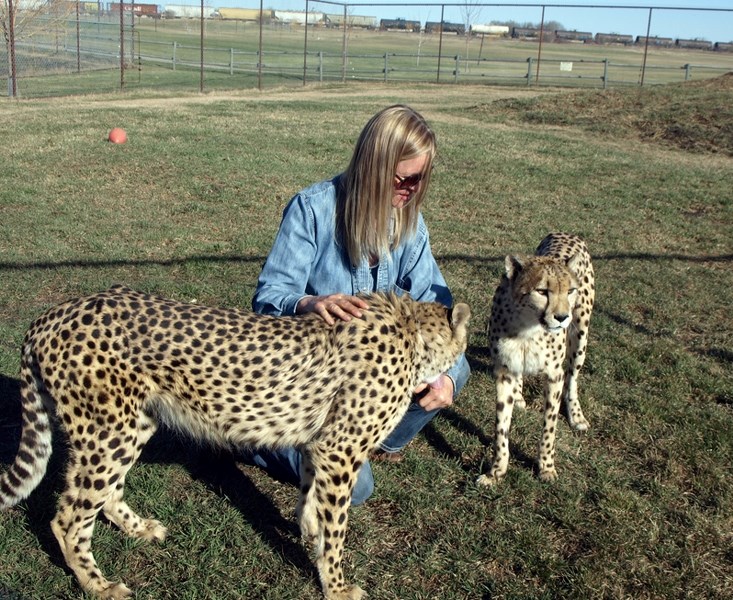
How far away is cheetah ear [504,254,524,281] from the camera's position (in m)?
3.99

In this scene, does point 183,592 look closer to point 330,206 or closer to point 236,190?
point 330,206

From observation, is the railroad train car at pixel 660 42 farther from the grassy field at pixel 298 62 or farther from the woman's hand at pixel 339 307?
the woman's hand at pixel 339 307

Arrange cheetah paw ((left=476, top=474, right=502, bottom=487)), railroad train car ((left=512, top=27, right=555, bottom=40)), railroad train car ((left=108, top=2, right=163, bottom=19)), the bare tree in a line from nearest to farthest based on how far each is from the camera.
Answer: cheetah paw ((left=476, top=474, right=502, bottom=487))
the bare tree
railroad train car ((left=108, top=2, right=163, bottom=19))
railroad train car ((left=512, top=27, right=555, bottom=40))

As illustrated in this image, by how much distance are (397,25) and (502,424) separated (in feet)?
179

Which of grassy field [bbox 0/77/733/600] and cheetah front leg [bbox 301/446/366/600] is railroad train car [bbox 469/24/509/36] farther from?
cheetah front leg [bbox 301/446/366/600]

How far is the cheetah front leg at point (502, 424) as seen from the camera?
13.0 ft

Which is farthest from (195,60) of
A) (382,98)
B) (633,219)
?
(633,219)

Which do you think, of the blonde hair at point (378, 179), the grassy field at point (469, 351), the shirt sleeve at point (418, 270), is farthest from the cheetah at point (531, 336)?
the blonde hair at point (378, 179)

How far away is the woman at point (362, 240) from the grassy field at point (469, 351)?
433mm

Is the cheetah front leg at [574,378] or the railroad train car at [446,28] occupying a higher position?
the railroad train car at [446,28]

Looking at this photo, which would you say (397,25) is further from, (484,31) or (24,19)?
(24,19)

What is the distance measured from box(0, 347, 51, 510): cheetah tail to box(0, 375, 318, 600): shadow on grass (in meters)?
0.38

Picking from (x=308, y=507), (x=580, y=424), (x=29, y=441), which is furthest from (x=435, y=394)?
(x=29, y=441)

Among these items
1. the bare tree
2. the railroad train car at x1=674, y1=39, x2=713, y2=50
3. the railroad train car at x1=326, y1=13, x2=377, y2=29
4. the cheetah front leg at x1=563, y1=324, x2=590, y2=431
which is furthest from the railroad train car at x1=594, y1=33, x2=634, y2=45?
the cheetah front leg at x1=563, y1=324, x2=590, y2=431
